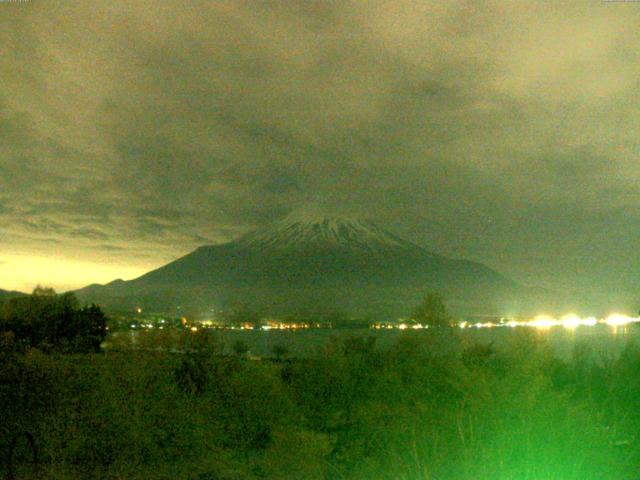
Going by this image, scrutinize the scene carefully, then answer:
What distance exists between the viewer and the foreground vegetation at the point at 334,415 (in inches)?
320

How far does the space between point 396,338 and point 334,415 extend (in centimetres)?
826

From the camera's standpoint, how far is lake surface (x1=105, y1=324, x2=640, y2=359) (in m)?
16.8

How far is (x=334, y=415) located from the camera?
40.5 ft

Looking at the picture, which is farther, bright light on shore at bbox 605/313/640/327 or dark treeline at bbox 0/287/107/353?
bright light on shore at bbox 605/313/640/327

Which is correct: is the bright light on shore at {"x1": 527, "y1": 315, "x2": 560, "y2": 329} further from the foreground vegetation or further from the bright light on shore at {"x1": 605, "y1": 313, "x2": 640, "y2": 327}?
the bright light on shore at {"x1": 605, "y1": 313, "x2": 640, "y2": 327}

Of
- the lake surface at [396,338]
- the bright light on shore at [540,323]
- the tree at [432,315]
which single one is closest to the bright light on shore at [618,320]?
the bright light on shore at [540,323]

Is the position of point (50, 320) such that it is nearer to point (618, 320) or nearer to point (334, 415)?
point (334, 415)

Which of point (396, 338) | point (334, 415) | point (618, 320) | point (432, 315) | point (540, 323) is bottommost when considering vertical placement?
point (334, 415)

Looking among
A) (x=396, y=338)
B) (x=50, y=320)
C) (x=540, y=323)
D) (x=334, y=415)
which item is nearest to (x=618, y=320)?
(x=540, y=323)

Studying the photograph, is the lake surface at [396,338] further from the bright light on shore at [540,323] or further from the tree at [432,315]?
the tree at [432,315]

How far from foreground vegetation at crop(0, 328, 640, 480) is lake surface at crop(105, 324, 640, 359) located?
2.16ft

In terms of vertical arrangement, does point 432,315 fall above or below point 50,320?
above

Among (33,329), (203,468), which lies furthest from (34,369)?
(33,329)

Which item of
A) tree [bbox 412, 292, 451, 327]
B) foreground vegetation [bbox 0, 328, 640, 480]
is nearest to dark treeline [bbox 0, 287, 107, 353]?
tree [bbox 412, 292, 451, 327]
